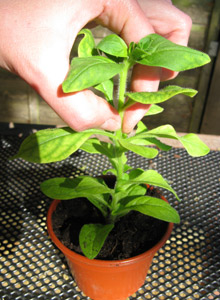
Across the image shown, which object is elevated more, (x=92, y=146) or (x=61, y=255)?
(x=92, y=146)

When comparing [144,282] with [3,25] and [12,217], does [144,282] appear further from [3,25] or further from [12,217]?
[3,25]

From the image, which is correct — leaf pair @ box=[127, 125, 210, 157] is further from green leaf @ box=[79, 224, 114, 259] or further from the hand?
green leaf @ box=[79, 224, 114, 259]

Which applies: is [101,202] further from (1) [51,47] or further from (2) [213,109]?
(2) [213,109]

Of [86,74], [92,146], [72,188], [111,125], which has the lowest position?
[72,188]

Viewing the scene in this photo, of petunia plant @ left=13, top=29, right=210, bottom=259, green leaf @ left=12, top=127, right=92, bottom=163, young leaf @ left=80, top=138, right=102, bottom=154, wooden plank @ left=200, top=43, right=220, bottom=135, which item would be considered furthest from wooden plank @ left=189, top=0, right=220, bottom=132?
green leaf @ left=12, top=127, right=92, bottom=163

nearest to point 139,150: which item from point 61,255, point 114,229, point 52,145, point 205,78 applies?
point 52,145

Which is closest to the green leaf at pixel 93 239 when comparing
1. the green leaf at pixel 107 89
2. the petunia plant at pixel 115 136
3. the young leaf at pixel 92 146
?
the petunia plant at pixel 115 136

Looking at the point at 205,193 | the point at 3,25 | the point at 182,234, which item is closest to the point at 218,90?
the point at 205,193
